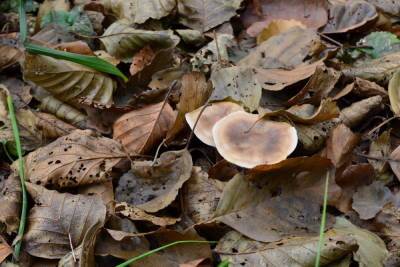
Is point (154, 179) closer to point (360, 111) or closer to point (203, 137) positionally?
point (203, 137)

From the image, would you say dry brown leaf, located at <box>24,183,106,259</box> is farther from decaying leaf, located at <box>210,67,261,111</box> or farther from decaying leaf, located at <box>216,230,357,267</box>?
decaying leaf, located at <box>210,67,261,111</box>

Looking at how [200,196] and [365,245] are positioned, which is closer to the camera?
[365,245]

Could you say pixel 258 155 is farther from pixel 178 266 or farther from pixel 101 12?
pixel 101 12

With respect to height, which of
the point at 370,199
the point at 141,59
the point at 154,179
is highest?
the point at 141,59

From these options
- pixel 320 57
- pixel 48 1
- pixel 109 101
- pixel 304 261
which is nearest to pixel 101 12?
pixel 48 1

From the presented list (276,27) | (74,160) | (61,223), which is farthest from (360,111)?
(61,223)

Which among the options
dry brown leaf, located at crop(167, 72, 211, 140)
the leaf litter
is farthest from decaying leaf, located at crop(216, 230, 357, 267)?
dry brown leaf, located at crop(167, 72, 211, 140)
